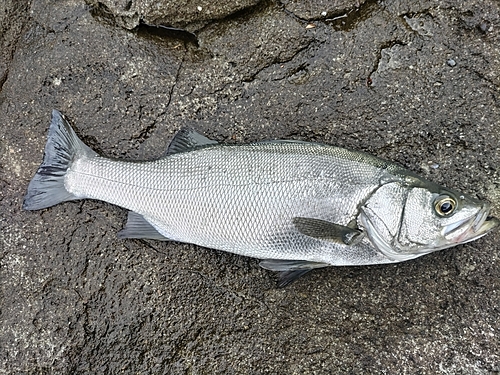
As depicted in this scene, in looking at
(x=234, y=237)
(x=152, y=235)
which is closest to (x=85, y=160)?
(x=152, y=235)

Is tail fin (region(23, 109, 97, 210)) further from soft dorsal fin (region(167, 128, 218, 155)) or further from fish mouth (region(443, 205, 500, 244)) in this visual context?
fish mouth (region(443, 205, 500, 244))

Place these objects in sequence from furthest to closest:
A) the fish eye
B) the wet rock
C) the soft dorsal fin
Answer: the wet rock < the soft dorsal fin < the fish eye

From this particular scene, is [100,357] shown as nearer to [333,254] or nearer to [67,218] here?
A: [67,218]

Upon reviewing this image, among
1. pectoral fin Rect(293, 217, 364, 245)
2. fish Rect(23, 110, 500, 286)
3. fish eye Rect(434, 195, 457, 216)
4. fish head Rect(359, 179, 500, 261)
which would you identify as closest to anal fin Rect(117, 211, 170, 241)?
fish Rect(23, 110, 500, 286)

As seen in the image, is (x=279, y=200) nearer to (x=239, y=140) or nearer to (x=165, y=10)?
(x=239, y=140)

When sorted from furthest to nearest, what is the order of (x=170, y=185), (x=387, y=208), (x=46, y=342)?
(x=46, y=342) < (x=170, y=185) < (x=387, y=208)

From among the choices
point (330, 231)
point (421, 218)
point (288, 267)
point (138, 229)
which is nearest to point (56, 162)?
point (138, 229)

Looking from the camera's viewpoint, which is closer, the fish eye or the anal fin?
the fish eye

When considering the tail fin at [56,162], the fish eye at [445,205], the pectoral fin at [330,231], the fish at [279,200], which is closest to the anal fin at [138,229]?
the fish at [279,200]
